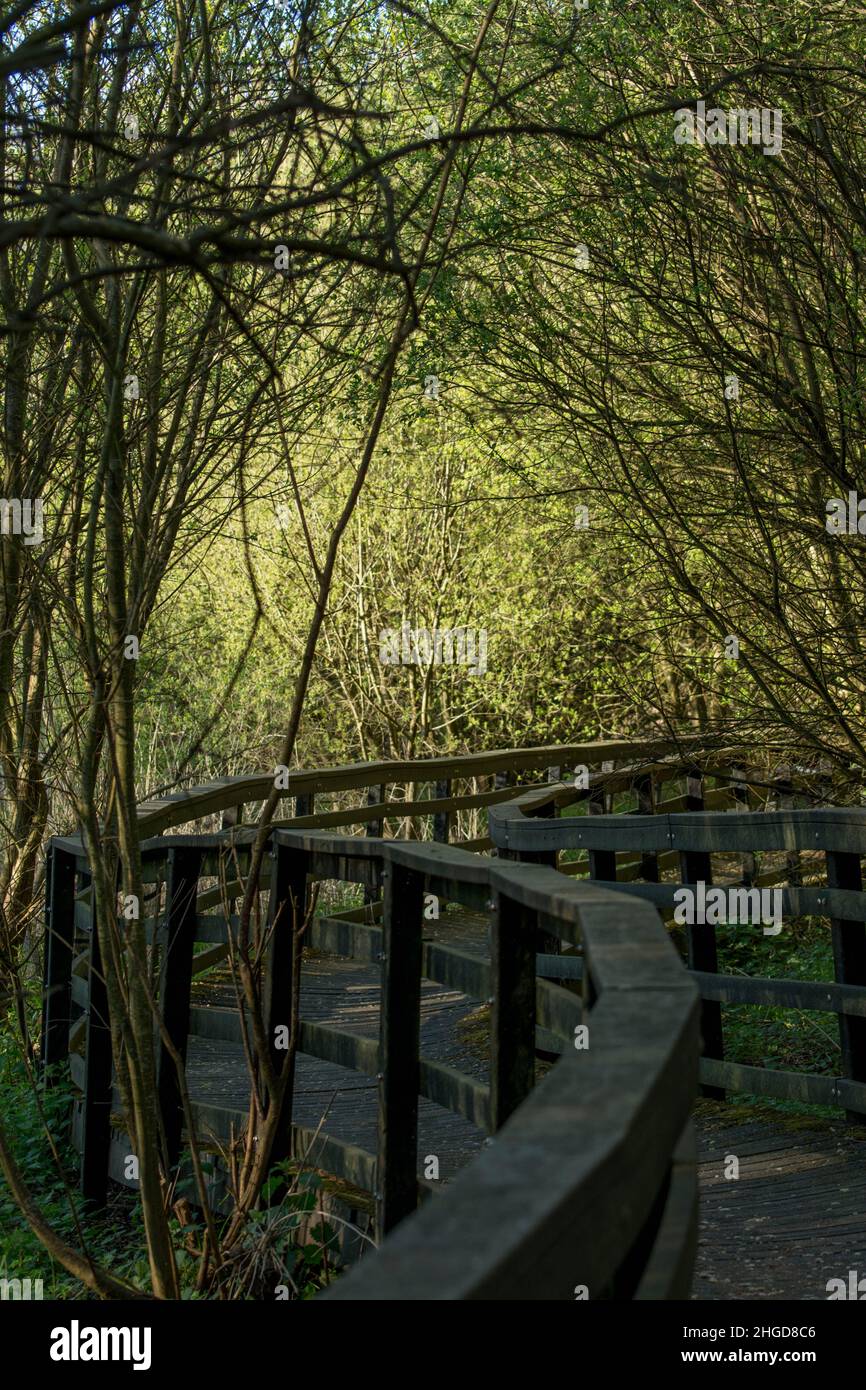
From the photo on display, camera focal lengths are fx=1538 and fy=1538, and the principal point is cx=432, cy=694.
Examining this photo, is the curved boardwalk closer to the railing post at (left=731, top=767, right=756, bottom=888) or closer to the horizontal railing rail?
the horizontal railing rail

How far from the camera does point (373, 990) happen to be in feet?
33.4

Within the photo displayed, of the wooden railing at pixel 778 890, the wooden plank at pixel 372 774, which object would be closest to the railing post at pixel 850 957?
the wooden railing at pixel 778 890

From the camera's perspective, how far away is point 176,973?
661cm

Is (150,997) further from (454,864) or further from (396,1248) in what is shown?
(396,1248)

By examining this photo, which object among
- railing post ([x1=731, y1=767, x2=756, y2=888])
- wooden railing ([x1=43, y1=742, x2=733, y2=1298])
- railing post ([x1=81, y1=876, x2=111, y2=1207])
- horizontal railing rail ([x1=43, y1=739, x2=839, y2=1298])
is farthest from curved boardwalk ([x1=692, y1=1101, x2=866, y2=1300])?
railing post ([x1=731, y1=767, x2=756, y2=888])

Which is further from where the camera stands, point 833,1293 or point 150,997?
point 150,997

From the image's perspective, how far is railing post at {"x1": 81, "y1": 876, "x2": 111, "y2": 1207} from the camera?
7238mm

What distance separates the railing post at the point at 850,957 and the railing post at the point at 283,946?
222 cm

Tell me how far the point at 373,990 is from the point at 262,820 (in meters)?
4.59

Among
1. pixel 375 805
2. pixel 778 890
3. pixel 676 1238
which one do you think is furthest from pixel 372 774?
pixel 676 1238

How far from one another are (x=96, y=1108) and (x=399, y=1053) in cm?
299

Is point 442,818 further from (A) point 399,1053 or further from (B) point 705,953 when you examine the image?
(A) point 399,1053

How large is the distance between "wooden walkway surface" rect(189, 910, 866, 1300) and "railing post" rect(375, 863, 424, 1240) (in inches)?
30.1
